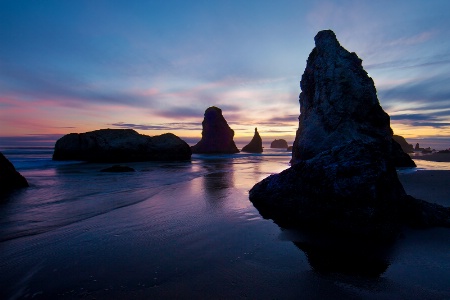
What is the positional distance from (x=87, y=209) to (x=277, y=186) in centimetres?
466

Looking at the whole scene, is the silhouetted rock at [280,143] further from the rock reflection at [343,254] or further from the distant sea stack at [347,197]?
the rock reflection at [343,254]

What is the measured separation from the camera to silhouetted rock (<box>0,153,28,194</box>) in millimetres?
8719

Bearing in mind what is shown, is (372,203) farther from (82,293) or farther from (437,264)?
(82,293)

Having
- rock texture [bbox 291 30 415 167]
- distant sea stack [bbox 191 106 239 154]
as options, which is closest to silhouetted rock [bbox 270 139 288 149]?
distant sea stack [bbox 191 106 239 154]

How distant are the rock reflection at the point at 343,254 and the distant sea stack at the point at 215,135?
210 feet

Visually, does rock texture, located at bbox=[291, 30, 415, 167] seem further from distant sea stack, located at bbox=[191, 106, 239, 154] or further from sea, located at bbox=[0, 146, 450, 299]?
distant sea stack, located at bbox=[191, 106, 239, 154]

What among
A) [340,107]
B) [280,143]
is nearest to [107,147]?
[340,107]

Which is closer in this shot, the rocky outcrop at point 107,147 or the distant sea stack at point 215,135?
the rocky outcrop at point 107,147

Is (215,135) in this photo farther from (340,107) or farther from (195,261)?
(195,261)

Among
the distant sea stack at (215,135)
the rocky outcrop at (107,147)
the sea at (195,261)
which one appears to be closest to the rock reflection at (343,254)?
the sea at (195,261)

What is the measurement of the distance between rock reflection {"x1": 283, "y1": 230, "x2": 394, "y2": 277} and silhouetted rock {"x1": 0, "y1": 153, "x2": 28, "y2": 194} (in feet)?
32.2

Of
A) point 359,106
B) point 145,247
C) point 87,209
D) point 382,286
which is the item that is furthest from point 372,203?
point 359,106

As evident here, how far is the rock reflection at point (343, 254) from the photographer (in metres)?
2.96

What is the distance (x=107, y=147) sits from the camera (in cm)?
2855
